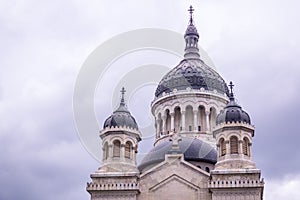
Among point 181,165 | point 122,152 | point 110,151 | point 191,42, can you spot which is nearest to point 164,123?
point 191,42

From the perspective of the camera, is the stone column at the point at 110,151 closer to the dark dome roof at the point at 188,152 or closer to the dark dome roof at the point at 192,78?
the dark dome roof at the point at 188,152

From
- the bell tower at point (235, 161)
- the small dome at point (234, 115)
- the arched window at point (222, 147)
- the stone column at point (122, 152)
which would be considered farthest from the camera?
the stone column at point (122, 152)

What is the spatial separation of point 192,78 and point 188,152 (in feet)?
31.1

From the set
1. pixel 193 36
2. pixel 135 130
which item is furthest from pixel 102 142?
pixel 193 36

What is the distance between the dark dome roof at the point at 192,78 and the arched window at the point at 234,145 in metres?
12.1

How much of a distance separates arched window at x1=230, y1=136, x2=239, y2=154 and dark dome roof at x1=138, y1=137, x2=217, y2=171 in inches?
192

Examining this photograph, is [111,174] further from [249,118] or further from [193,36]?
[193,36]

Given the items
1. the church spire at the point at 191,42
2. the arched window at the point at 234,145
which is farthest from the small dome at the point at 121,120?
the church spire at the point at 191,42

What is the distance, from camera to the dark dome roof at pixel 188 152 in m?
39.6

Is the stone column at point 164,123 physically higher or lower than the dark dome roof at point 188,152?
higher

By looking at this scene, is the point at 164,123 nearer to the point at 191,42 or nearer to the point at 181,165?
the point at 191,42

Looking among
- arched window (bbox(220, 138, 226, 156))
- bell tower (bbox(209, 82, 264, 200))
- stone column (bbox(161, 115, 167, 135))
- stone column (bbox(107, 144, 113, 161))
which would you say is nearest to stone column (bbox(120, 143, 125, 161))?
stone column (bbox(107, 144, 113, 161))

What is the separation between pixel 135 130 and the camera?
3750 cm

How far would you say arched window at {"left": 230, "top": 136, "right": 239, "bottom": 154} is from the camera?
1382 inches
